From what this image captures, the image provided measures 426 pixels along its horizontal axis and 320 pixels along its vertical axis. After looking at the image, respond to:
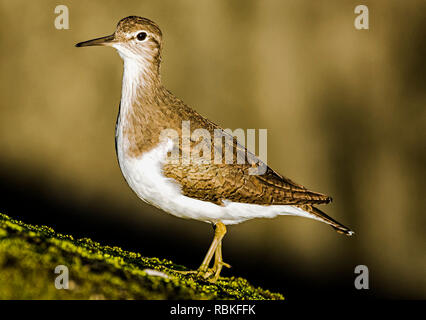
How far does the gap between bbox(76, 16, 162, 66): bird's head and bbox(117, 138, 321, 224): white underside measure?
75 cm

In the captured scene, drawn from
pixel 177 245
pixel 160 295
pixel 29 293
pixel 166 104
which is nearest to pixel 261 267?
pixel 177 245

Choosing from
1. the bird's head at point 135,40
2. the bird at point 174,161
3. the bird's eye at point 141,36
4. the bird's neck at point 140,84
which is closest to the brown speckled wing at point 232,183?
the bird at point 174,161

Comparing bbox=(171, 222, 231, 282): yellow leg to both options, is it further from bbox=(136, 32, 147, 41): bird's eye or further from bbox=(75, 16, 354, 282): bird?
bbox=(136, 32, 147, 41): bird's eye

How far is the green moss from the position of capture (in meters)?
3.05

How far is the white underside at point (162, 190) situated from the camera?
418cm

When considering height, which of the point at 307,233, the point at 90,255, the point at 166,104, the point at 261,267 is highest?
the point at 166,104

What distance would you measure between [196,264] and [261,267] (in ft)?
3.31

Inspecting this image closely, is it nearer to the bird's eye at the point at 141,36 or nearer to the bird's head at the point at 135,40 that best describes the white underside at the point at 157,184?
the bird's head at the point at 135,40

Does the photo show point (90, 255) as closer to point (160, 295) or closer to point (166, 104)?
point (160, 295)

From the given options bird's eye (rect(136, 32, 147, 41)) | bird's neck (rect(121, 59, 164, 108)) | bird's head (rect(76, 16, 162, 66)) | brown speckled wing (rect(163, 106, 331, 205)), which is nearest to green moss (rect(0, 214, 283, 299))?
brown speckled wing (rect(163, 106, 331, 205))

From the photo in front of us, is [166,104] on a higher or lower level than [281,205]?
higher

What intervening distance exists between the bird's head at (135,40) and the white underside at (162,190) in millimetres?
752

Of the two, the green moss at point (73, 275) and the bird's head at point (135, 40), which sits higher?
the bird's head at point (135, 40)

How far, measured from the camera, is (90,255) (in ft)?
11.5
